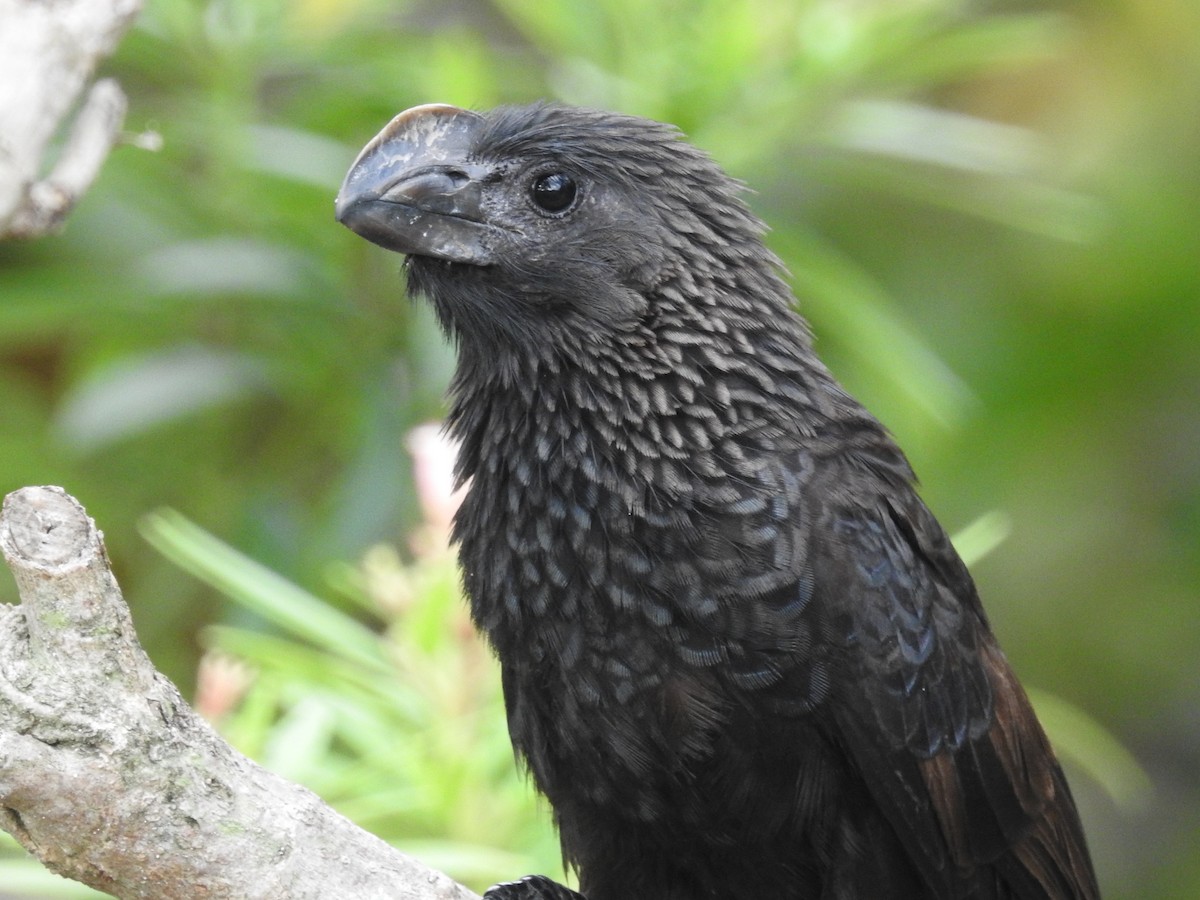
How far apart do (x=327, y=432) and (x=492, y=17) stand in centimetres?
281

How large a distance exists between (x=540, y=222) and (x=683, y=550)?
570 mm

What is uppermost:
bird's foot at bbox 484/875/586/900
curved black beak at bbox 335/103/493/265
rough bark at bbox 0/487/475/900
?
curved black beak at bbox 335/103/493/265

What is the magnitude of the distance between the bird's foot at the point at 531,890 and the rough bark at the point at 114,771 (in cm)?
56

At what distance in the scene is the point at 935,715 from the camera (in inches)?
91.8

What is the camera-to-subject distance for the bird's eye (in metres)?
2.34

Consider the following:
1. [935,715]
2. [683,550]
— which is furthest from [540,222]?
[935,715]

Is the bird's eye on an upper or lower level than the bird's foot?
upper

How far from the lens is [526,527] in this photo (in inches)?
89.6

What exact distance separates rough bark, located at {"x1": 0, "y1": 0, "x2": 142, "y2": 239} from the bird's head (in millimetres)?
717

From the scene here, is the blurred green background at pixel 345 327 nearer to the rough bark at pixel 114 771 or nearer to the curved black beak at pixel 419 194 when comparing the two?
the curved black beak at pixel 419 194

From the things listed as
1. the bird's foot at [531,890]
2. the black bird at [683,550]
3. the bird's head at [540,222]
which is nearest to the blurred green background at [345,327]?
the bird's foot at [531,890]

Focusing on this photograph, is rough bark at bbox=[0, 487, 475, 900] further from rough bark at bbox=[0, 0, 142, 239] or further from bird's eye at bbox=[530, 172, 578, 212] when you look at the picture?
rough bark at bbox=[0, 0, 142, 239]

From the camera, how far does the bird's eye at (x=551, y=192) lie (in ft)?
7.68

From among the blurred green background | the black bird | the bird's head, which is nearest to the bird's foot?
the black bird
